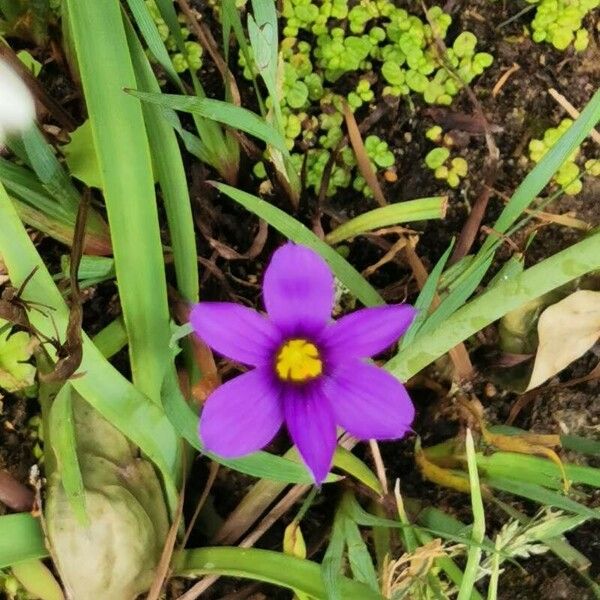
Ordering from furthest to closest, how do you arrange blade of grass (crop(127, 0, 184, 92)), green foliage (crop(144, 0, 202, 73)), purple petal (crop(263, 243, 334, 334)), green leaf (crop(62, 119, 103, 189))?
green foliage (crop(144, 0, 202, 73)) < green leaf (crop(62, 119, 103, 189)) < blade of grass (crop(127, 0, 184, 92)) < purple petal (crop(263, 243, 334, 334))

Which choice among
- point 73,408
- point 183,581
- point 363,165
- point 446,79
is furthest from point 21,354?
point 446,79

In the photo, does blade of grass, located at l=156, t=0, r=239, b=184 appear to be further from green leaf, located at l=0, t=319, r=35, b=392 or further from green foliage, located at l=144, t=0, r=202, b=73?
green leaf, located at l=0, t=319, r=35, b=392

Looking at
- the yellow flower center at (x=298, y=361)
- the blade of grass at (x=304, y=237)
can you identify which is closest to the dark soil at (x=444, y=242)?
the blade of grass at (x=304, y=237)

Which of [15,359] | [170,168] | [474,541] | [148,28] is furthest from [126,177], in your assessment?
[474,541]

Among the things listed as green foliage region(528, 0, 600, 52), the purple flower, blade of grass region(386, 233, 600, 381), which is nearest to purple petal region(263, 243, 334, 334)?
the purple flower

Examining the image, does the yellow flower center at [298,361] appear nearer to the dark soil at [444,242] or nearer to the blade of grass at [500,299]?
the blade of grass at [500,299]

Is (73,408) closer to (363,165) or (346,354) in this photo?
(346,354)
